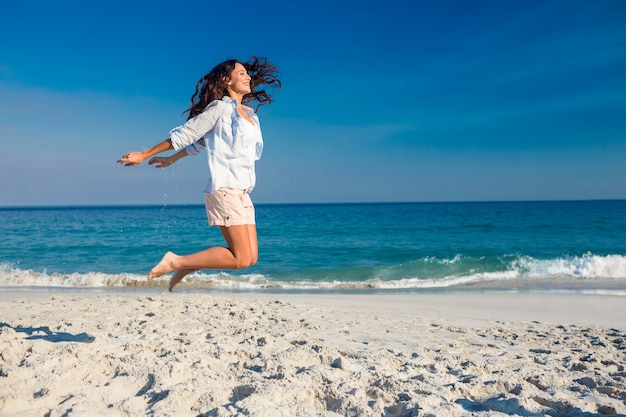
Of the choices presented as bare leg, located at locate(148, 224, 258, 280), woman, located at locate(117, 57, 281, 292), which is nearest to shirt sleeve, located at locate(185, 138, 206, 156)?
woman, located at locate(117, 57, 281, 292)

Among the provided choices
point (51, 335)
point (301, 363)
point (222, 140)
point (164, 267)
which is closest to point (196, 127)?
point (222, 140)

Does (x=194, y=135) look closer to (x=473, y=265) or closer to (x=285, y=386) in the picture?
(x=285, y=386)

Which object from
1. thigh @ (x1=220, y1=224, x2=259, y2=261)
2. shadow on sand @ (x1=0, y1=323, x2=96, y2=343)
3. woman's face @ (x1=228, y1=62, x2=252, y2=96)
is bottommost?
shadow on sand @ (x1=0, y1=323, x2=96, y2=343)

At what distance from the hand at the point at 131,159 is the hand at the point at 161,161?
1.29ft

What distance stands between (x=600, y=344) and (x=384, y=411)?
3131 millimetres

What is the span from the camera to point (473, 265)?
1517cm

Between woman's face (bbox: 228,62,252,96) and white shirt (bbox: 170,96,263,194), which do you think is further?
woman's face (bbox: 228,62,252,96)

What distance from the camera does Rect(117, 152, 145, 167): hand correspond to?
135 inches

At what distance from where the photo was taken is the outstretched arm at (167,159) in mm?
3904

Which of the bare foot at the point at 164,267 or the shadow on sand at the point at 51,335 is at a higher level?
the bare foot at the point at 164,267

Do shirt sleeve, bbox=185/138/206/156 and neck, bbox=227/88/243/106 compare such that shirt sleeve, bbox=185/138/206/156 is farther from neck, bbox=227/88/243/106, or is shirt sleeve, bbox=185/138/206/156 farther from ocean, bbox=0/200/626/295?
ocean, bbox=0/200/626/295

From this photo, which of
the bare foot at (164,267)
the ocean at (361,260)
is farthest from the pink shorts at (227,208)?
the ocean at (361,260)

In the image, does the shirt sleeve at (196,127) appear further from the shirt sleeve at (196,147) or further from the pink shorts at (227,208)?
the pink shorts at (227,208)

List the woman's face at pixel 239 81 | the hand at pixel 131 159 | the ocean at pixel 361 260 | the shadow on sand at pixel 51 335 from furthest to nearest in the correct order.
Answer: the ocean at pixel 361 260 → the shadow on sand at pixel 51 335 → the woman's face at pixel 239 81 → the hand at pixel 131 159
